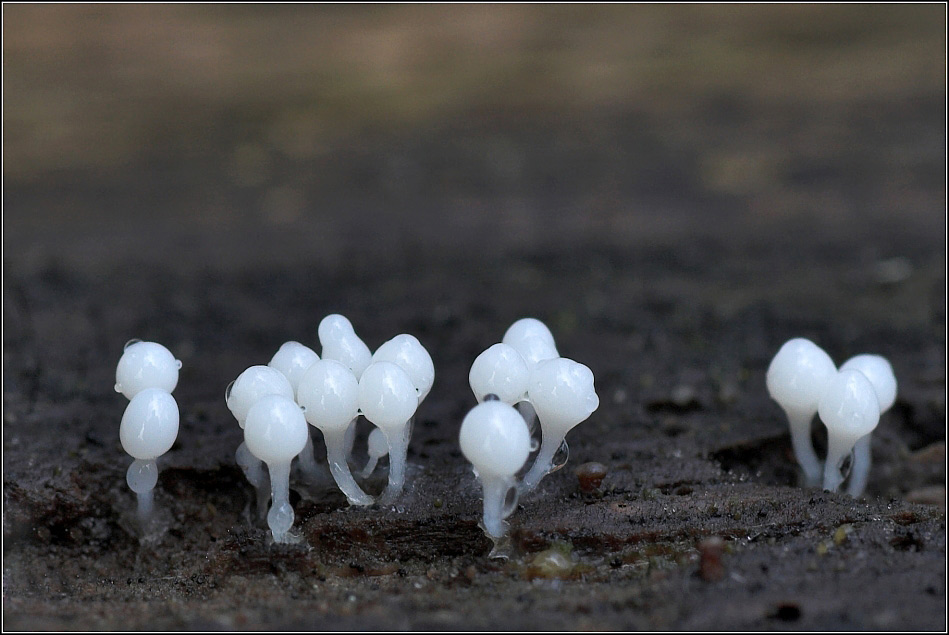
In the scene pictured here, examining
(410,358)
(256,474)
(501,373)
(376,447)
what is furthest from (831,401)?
(256,474)

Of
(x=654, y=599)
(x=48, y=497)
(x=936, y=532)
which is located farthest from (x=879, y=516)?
(x=48, y=497)

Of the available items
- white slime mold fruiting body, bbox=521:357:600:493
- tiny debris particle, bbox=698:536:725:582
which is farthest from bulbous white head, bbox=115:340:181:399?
tiny debris particle, bbox=698:536:725:582

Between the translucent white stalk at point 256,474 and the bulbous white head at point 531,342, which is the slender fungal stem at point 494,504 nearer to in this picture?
the bulbous white head at point 531,342

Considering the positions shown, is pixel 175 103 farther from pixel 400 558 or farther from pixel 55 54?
pixel 400 558

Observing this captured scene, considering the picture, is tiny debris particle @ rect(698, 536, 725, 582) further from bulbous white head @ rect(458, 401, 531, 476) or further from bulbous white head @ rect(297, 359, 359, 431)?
bulbous white head @ rect(297, 359, 359, 431)

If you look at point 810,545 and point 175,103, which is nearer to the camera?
point 810,545

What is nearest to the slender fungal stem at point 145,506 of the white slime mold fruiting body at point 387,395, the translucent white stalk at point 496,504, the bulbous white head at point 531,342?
the white slime mold fruiting body at point 387,395

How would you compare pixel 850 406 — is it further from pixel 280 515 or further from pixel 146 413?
pixel 146 413
